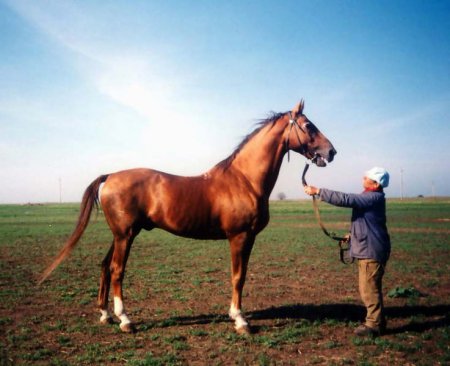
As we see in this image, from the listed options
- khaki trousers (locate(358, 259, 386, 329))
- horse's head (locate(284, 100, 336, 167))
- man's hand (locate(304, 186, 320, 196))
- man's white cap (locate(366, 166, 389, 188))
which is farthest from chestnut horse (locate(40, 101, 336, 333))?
khaki trousers (locate(358, 259, 386, 329))

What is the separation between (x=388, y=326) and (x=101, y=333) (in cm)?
494

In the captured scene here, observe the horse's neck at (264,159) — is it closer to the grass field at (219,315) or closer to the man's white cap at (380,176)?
the man's white cap at (380,176)

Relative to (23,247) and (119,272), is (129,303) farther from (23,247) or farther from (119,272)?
(23,247)

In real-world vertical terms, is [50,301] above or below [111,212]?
below

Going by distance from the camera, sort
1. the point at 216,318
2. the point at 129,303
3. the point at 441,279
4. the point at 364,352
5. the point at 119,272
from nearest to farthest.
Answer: the point at 364,352 < the point at 119,272 < the point at 216,318 < the point at 129,303 < the point at 441,279

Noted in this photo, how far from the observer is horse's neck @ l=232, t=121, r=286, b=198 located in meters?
5.74

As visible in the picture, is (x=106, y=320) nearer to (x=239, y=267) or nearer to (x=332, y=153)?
(x=239, y=267)

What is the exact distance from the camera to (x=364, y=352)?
4.68 metres

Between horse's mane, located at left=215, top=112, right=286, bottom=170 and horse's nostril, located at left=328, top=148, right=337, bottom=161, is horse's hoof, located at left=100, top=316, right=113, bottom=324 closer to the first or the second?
horse's mane, located at left=215, top=112, right=286, bottom=170

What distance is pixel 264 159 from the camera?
5.79 meters

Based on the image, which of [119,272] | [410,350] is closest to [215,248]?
[119,272]

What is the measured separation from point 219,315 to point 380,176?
3.94 meters

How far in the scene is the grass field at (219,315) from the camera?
15.1ft

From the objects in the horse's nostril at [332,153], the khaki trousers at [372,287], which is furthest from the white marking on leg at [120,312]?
the horse's nostril at [332,153]
